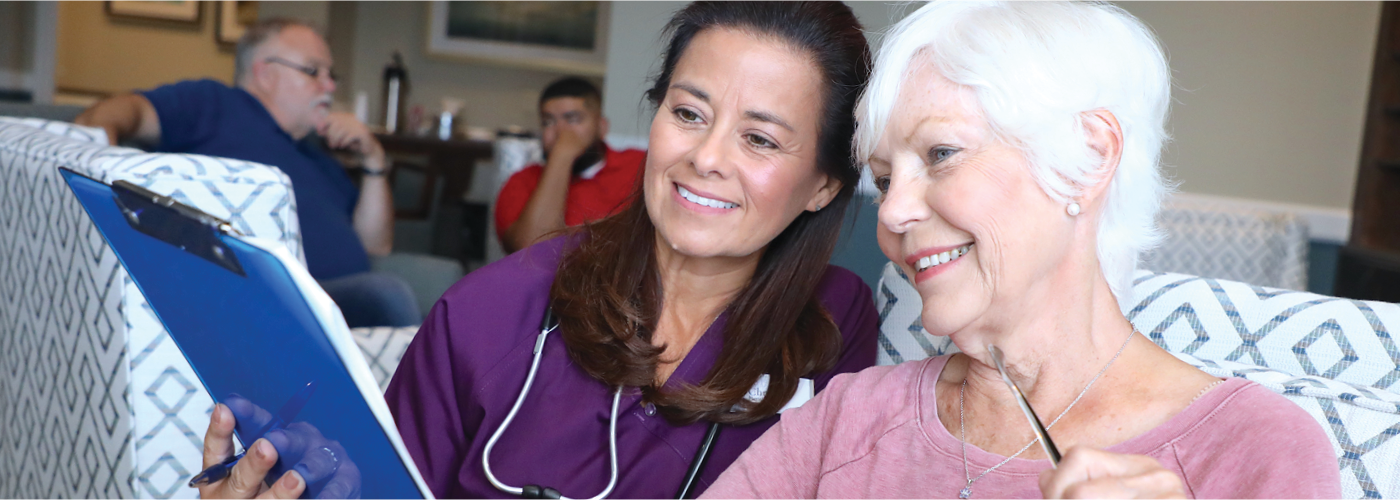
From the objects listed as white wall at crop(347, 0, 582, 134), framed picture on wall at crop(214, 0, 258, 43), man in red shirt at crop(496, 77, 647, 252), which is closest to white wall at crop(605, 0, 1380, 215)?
man in red shirt at crop(496, 77, 647, 252)

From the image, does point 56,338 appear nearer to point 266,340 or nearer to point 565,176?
point 266,340

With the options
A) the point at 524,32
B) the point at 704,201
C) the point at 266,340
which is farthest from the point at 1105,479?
the point at 524,32

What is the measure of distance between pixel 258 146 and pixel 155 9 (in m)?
4.85

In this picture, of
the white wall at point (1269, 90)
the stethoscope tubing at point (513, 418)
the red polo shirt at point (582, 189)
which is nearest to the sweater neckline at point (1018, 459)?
the stethoscope tubing at point (513, 418)

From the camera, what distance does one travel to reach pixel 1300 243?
10.0 feet

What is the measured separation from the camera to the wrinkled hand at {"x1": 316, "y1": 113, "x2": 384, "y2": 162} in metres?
→ 3.05

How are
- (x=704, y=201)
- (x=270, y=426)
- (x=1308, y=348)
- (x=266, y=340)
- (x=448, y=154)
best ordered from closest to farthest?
1. (x=266, y=340)
2. (x=270, y=426)
3. (x=1308, y=348)
4. (x=704, y=201)
5. (x=448, y=154)

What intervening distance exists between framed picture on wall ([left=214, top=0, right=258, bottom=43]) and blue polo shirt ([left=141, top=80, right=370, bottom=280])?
14.8 feet

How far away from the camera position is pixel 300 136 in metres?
3.02

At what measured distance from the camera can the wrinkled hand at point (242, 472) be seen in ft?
2.71

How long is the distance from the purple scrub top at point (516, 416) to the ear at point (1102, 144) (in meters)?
0.54

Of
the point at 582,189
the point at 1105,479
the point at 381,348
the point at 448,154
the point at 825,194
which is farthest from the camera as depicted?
the point at 448,154

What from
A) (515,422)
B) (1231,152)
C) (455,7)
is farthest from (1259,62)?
(455,7)

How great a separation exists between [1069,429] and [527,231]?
2429 millimetres
